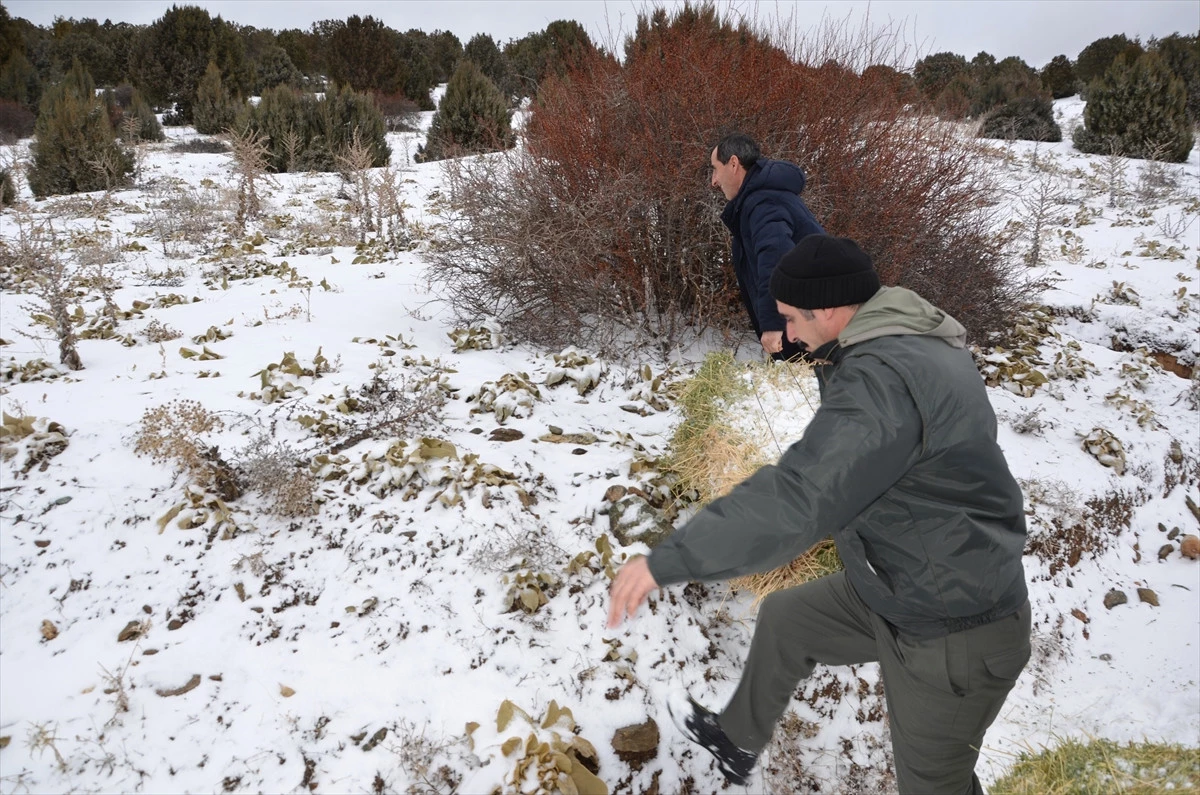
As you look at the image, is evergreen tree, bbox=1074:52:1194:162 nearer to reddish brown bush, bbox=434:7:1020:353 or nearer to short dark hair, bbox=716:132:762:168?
reddish brown bush, bbox=434:7:1020:353

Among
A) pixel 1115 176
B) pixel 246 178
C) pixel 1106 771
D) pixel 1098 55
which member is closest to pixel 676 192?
pixel 1106 771

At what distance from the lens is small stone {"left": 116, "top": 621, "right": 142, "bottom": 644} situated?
2.46 meters

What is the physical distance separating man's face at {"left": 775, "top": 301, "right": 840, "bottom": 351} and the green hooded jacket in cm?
12

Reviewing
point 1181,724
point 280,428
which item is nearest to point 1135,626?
point 1181,724

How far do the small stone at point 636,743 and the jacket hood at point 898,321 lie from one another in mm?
1596

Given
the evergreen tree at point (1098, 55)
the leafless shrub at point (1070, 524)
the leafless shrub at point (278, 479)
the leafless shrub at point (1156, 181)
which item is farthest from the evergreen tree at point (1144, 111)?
the leafless shrub at point (278, 479)

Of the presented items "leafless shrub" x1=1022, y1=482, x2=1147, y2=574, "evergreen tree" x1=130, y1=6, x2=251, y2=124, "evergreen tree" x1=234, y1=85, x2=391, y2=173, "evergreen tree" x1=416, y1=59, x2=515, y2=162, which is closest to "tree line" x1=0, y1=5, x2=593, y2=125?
"evergreen tree" x1=130, y1=6, x2=251, y2=124

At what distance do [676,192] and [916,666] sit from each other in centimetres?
329

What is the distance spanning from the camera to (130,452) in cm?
319

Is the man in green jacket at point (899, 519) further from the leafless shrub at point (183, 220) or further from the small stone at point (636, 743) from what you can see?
the leafless shrub at point (183, 220)

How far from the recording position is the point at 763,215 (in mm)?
2971

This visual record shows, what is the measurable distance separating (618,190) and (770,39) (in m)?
2.33

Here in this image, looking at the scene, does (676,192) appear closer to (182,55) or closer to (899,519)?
(899,519)

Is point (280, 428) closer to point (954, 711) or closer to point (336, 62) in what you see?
point (954, 711)
